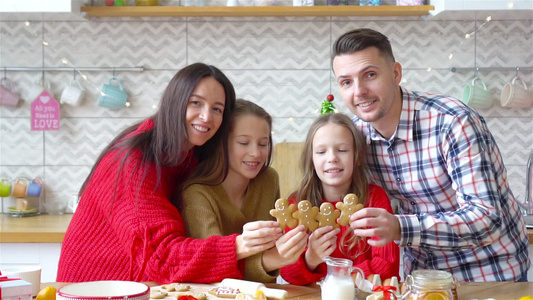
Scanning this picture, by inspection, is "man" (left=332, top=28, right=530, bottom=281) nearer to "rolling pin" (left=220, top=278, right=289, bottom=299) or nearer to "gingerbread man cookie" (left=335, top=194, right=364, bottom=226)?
"gingerbread man cookie" (left=335, top=194, right=364, bottom=226)

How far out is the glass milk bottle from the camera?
4.69ft

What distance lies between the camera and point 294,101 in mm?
3406

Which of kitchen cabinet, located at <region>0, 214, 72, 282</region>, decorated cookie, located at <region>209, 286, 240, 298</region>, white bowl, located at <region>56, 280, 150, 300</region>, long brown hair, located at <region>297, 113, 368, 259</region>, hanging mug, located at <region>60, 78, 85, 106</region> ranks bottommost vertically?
kitchen cabinet, located at <region>0, 214, 72, 282</region>

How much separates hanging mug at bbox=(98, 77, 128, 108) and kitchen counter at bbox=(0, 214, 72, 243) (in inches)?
25.3

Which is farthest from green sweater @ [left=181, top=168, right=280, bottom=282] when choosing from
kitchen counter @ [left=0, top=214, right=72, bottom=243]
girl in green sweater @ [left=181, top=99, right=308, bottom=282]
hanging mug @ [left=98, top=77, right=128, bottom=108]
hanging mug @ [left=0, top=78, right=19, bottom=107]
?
hanging mug @ [left=0, top=78, right=19, bottom=107]

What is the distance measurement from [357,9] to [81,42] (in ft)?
4.75

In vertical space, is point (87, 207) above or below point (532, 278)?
above

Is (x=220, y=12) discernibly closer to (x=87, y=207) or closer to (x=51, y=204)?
(x=51, y=204)

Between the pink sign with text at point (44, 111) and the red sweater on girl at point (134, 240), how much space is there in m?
1.62

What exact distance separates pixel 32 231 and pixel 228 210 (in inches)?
50.9

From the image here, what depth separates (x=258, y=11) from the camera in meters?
3.15

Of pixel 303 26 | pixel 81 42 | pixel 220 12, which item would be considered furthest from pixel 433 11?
pixel 81 42

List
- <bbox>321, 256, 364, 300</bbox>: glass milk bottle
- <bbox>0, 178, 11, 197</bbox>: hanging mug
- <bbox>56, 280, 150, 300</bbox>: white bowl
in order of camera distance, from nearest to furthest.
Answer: <bbox>56, 280, 150, 300</bbox>: white bowl, <bbox>321, 256, 364, 300</bbox>: glass milk bottle, <bbox>0, 178, 11, 197</bbox>: hanging mug

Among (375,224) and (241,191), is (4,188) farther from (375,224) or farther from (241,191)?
(375,224)
